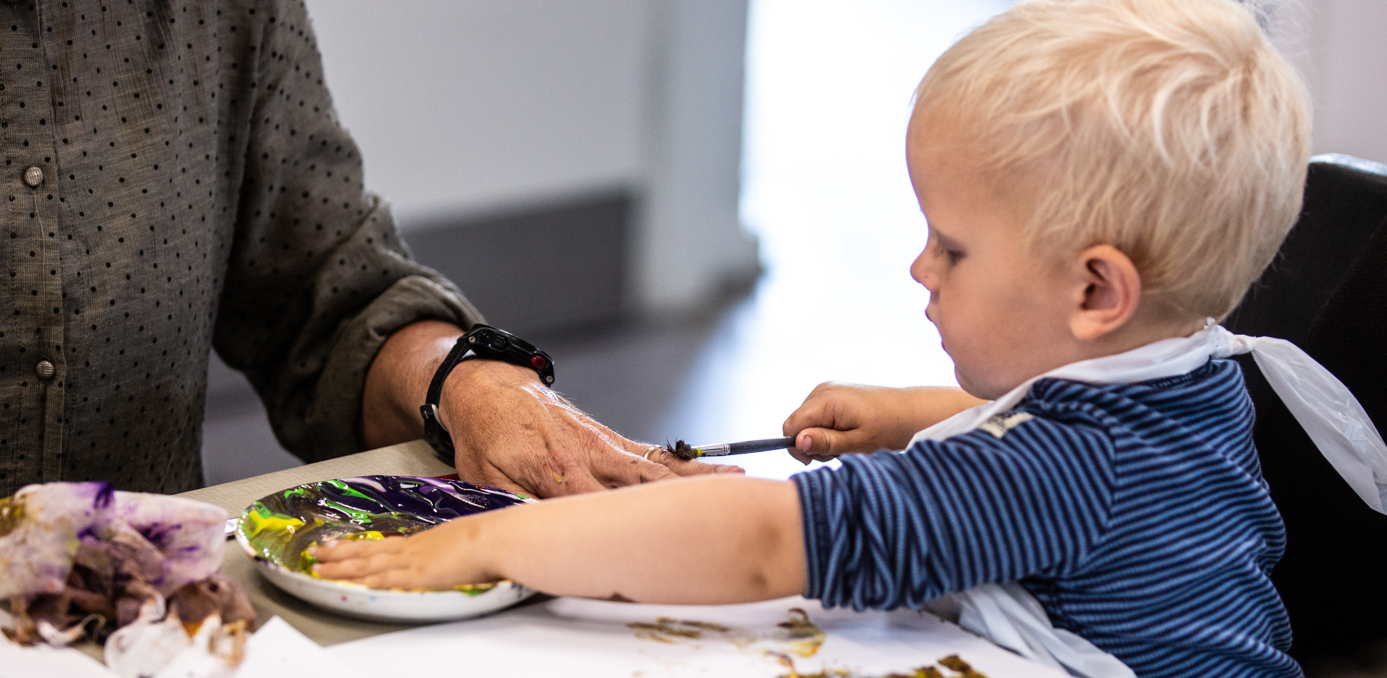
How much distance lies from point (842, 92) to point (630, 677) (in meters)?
3.93

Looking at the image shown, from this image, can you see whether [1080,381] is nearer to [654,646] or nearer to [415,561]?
[654,646]

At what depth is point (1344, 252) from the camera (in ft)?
3.15

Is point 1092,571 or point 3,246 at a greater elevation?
point 3,246

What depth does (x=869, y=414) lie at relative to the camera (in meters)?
0.92

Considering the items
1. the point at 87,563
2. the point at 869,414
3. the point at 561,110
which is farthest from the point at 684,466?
the point at 561,110

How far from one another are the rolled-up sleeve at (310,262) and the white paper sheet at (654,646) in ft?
1.57

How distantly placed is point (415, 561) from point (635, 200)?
8.86ft

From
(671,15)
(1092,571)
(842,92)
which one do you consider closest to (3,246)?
(1092,571)

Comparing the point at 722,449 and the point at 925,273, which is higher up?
the point at 925,273

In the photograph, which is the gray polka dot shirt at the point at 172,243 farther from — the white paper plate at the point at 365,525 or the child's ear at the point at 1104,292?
the child's ear at the point at 1104,292

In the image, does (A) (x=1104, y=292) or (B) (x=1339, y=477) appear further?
(B) (x=1339, y=477)

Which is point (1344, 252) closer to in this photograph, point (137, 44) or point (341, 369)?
point (341, 369)

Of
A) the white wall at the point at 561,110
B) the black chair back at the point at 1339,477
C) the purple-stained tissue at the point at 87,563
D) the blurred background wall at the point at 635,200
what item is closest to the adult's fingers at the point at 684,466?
the purple-stained tissue at the point at 87,563

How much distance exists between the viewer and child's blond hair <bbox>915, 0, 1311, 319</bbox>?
0.60 meters
